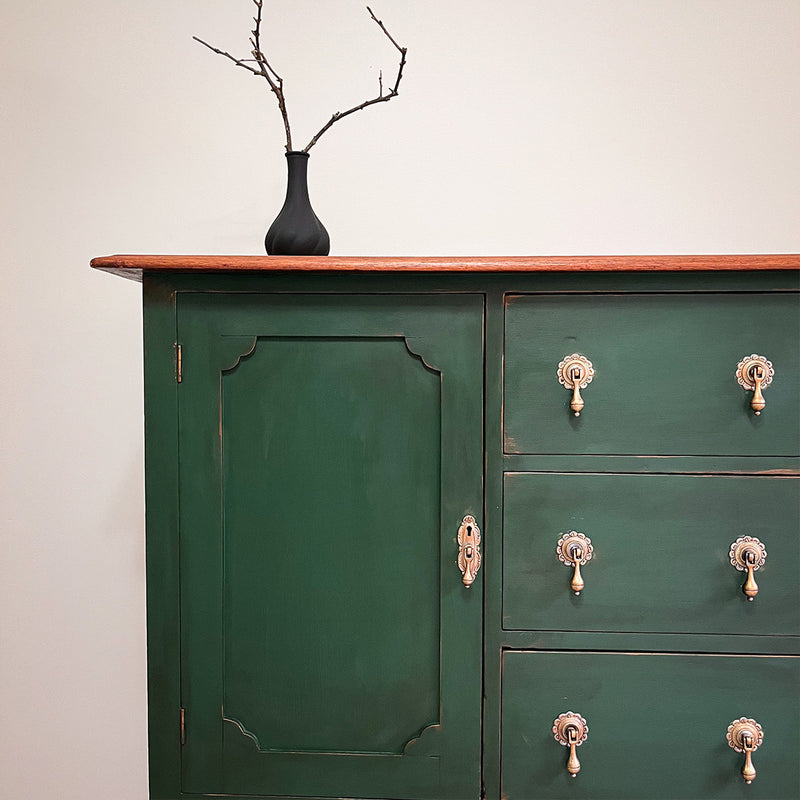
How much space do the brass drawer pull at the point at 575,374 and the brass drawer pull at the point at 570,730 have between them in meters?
0.46

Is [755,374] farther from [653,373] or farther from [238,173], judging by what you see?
[238,173]

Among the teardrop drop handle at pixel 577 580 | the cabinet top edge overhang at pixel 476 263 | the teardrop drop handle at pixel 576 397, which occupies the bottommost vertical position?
the teardrop drop handle at pixel 577 580

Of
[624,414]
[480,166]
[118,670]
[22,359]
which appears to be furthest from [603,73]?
[118,670]

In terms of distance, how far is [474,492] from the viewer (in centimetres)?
110

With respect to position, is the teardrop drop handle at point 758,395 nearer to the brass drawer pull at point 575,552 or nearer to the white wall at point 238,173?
the brass drawer pull at point 575,552

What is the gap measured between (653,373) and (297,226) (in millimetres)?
623

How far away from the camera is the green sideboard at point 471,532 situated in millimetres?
1078

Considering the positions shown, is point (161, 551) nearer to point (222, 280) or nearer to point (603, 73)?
point (222, 280)

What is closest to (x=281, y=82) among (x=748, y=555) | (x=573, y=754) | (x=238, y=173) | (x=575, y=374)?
(x=238, y=173)

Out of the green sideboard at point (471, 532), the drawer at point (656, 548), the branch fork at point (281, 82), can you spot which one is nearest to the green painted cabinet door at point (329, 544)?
the green sideboard at point (471, 532)

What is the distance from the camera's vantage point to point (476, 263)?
3.41 ft

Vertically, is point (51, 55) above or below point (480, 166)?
above

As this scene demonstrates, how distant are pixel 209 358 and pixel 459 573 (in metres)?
0.50

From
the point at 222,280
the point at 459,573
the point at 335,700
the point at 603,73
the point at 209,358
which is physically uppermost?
the point at 603,73
